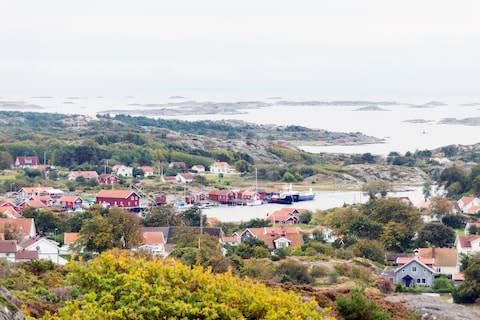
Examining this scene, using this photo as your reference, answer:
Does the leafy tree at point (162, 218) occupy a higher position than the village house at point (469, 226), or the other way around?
the leafy tree at point (162, 218)

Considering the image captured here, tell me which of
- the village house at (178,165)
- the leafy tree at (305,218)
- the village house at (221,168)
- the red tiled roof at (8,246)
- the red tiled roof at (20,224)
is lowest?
the village house at (221,168)

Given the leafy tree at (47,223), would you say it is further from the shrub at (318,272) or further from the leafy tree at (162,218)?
the shrub at (318,272)

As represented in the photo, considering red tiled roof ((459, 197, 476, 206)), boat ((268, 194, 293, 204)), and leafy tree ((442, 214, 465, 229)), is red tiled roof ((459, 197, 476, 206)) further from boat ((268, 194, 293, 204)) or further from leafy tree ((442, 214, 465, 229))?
boat ((268, 194, 293, 204))

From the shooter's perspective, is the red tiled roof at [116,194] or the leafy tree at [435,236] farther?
the red tiled roof at [116,194]

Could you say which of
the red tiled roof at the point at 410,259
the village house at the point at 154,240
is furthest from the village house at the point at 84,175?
the red tiled roof at the point at 410,259

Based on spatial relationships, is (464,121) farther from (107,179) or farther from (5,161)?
(107,179)

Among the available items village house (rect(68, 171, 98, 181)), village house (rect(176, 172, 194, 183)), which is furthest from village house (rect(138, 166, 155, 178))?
village house (rect(68, 171, 98, 181))

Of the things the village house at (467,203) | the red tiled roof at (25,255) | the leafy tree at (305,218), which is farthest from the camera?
the village house at (467,203)

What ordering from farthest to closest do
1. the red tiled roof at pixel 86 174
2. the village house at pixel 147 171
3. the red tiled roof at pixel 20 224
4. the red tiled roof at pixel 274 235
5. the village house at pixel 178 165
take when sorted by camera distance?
1. the village house at pixel 178 165
2. the village house at pixel 147 171
3. the red tiled roof at pixel 86 174
4. the red tiled roof at pixel 274 235
5. the red tiled roof at pixel 20 224
